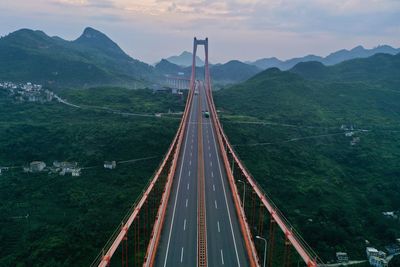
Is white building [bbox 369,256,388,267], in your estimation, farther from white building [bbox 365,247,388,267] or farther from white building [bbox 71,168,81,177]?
white building [bbox 71,168,81,177]

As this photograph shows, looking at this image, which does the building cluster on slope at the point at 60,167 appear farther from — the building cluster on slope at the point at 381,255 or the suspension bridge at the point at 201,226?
the building cluster on slope at the point at 381,255

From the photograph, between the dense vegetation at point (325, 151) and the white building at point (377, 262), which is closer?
the white building at point (377, 262)

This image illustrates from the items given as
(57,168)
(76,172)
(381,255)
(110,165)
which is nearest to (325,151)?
(381,255)

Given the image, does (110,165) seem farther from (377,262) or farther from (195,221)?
(377,262)

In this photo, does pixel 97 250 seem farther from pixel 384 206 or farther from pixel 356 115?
pixel 356 115

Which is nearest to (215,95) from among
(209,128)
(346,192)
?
(209,128)

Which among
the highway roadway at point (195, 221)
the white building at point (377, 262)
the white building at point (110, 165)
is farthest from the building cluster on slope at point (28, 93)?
the white building at point (377, 262)
